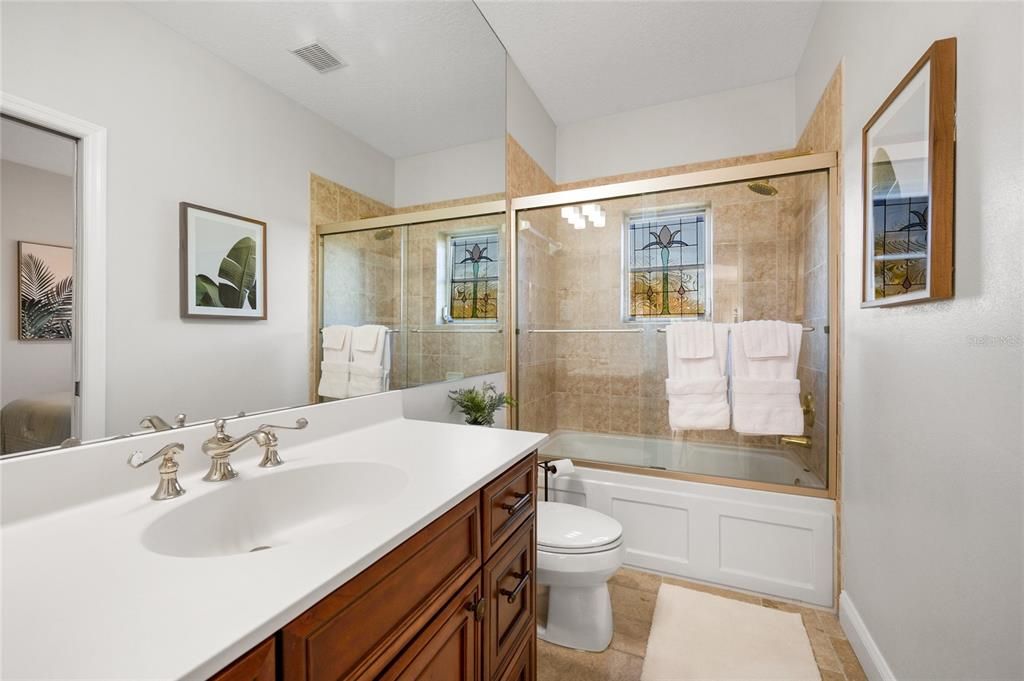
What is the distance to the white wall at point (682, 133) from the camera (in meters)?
2.62

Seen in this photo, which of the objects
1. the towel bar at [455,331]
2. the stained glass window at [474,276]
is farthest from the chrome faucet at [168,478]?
the stained glass window at [474,276]

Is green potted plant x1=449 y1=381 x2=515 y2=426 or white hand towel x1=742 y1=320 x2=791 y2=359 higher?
white hand towel x1=742 y1=320 x2=791 y2=359

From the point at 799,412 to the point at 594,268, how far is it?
1.28 m

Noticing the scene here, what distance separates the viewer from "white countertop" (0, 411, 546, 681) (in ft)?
1.31

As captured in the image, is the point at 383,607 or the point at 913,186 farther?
the point at 913,186

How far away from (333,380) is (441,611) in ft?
2.45

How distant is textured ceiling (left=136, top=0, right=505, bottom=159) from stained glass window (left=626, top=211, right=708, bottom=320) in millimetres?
962

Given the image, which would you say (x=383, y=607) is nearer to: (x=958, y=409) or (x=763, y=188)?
(x=958, y=409)

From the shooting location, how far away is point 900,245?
1190 millimetres

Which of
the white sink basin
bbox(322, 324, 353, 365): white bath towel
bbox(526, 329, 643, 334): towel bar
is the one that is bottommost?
the white sink basin

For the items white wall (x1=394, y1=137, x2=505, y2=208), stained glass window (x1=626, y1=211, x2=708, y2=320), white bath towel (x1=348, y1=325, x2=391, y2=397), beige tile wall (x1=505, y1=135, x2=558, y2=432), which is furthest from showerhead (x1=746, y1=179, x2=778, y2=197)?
white bath towel (x1=348, y1=325, x2=391, y2=397)

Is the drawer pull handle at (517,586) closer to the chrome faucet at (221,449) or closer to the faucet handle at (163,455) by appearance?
the chrome faucet at (221,449)

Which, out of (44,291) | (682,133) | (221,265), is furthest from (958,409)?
(682,133)

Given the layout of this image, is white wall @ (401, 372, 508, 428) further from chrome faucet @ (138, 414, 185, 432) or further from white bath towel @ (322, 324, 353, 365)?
chrome faucet @ (138, 414, 185, 432)
